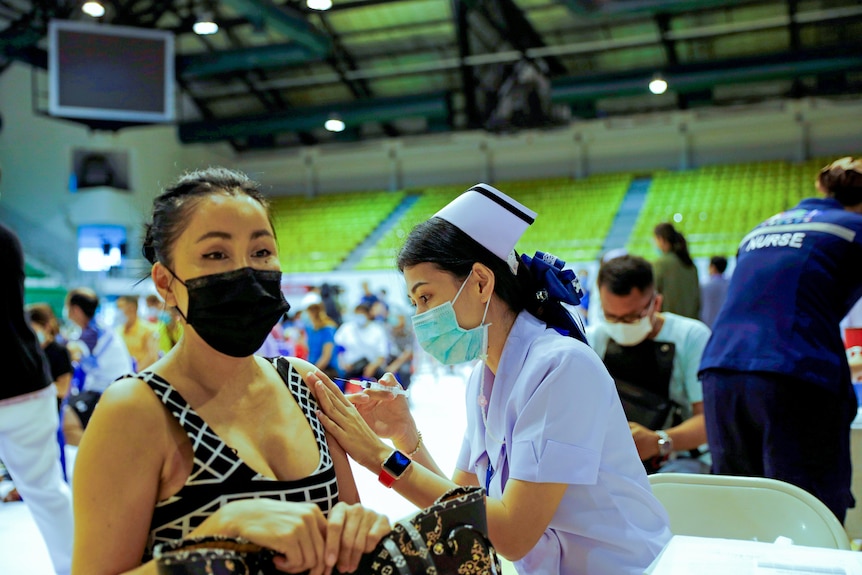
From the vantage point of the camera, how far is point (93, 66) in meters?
11.8

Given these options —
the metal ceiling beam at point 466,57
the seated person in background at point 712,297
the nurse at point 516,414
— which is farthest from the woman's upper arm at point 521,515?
the metal ceiling beam at point 466,57

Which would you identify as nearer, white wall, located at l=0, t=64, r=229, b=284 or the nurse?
the nurse

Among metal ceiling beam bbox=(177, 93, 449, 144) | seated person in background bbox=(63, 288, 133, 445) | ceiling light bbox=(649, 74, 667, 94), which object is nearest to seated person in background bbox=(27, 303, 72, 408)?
seated person in background bbox=(63, 288, 133, 445)

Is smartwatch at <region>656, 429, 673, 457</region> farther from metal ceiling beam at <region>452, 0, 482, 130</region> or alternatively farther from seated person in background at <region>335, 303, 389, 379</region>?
metal ceiling beam at <region>452, 0, 482, 130</region>

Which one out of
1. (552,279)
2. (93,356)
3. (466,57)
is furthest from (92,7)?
(552,279)

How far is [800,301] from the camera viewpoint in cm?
228

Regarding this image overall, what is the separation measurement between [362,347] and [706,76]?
7955 millimetres

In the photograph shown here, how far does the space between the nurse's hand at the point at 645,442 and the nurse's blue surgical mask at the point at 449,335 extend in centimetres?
84

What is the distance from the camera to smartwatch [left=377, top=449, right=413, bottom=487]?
1.36 meters

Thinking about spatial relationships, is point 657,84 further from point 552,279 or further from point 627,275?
point 552,279

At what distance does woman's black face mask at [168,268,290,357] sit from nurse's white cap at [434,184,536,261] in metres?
0.46

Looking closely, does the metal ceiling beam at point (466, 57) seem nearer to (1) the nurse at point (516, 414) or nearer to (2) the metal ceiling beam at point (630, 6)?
(2) the metal ceiling beam at point (630, 6)

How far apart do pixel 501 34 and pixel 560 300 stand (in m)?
11.5

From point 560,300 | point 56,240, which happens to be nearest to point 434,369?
point 56,240
